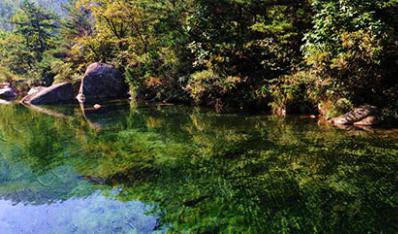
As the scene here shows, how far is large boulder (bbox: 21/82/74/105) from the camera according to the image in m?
25.7

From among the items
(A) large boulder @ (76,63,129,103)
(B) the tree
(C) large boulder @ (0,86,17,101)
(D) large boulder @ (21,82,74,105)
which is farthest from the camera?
(B) the tree

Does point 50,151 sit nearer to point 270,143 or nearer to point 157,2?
point 270,143

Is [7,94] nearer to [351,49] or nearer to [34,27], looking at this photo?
[34,27]

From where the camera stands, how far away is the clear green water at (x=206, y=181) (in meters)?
5.47

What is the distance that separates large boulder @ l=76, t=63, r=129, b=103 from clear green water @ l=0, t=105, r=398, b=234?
13.4 m

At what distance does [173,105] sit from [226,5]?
20.3 ft

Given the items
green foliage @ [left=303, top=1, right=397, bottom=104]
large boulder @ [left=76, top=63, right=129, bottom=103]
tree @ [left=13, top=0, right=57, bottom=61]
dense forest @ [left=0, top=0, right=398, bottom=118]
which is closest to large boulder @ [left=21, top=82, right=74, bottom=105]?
large boulder @ [left=76, top=63, right=129, bottom=103]

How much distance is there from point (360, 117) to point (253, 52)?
7179mm

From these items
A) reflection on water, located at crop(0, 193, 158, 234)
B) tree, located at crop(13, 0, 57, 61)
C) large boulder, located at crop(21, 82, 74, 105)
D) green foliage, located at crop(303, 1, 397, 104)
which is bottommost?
reflection on water, located at crop(0, 193, 158, 234)

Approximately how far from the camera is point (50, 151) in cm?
1071

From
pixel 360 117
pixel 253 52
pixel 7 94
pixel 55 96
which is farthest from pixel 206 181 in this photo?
pixel 7 94

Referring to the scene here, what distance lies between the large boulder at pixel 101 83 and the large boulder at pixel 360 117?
693 inches

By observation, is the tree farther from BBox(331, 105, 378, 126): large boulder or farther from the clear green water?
BBox(331, 105, 378, 126): large boulder

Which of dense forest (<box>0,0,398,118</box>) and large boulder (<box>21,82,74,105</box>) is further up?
dense forest (<box>0,0,398,118</box>)
